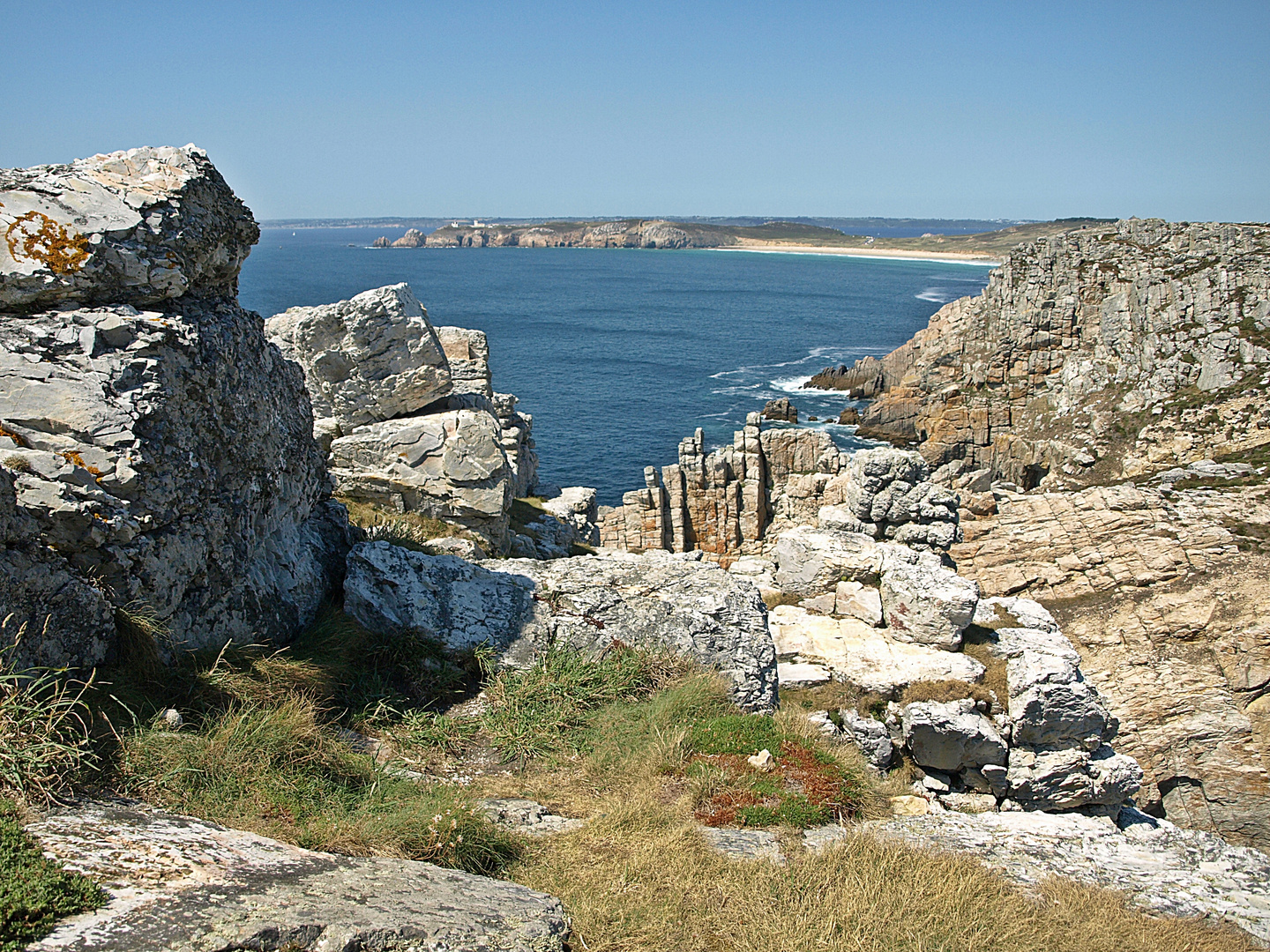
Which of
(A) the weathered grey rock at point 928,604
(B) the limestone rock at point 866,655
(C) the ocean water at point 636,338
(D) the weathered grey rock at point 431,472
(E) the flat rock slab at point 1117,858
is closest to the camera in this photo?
(E) the flat rock slab at point 1117,858

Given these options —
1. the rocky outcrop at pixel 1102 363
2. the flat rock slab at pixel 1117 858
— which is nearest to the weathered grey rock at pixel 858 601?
the flat rock slab at pixel 1117 858

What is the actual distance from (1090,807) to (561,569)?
26.4 ft

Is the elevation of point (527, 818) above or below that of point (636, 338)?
below

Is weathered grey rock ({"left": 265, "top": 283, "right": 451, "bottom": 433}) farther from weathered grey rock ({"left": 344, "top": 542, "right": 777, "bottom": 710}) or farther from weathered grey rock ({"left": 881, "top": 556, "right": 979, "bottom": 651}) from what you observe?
weathered grey rock ({"left": 881, "top": 556, "right": 979, "bottom": 651})

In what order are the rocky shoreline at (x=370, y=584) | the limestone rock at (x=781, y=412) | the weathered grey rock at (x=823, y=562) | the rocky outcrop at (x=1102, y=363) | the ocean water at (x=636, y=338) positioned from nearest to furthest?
1. the rocky shoreline at (x=370, y=584)
2. the weathered grey rock at (x=823, y=562)
3. the rocky outcrop at (x=1102, y=363)
4. the ocean water at (x=636, y=338)
5. the limestone rock at (x=781, y=412)

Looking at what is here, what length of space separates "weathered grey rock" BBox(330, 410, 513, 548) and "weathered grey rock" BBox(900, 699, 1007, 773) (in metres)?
9.82

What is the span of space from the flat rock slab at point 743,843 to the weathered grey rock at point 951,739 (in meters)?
4.98

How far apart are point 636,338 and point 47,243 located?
10244cm

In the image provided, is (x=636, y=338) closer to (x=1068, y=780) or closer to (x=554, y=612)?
(x=1068, y=780)

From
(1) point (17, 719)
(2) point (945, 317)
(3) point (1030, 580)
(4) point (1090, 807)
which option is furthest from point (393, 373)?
(2) point (945, 317)

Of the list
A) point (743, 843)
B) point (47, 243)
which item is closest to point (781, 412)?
point (743, 843)

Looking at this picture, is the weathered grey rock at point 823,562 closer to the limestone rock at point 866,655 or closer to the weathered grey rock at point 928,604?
the weathered grey rock at point 928,604

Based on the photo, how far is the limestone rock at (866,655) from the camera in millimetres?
12391

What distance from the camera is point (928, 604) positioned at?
43.7ft
